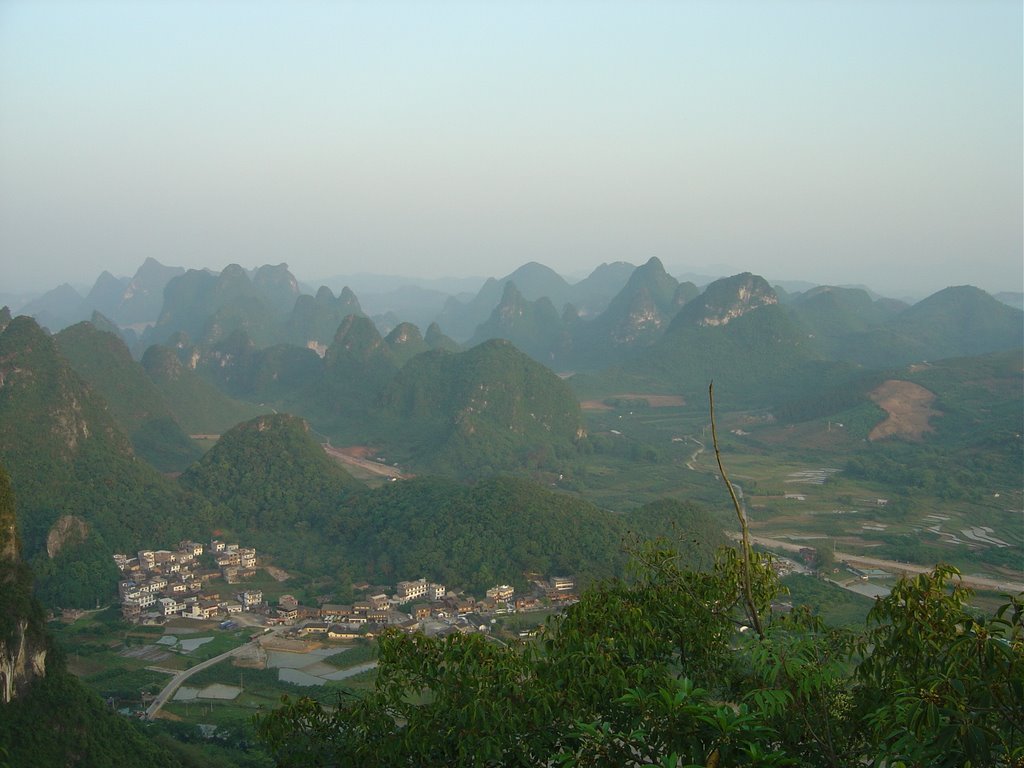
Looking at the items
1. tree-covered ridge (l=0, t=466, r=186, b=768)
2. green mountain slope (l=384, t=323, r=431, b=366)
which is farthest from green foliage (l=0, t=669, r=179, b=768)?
green mountain slope (l=384, t=323, r=431, b=366)

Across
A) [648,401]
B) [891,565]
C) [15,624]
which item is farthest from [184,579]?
[648,401]

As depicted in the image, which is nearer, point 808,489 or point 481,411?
point 808,489

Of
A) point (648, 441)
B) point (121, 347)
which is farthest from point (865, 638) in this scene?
point (121, 347)

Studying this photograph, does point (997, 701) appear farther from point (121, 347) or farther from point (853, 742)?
point (121, 347)

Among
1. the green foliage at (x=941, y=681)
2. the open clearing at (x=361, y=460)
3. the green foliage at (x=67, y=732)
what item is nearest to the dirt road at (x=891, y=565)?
the open clearing at (x=361, y=460)

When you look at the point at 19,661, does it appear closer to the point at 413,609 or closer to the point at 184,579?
the point at 413,609

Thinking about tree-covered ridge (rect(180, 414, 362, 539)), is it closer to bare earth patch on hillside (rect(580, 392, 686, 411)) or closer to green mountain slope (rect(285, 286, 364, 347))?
bare earth patch on hillside (rect(580, 392, 686, 411))
